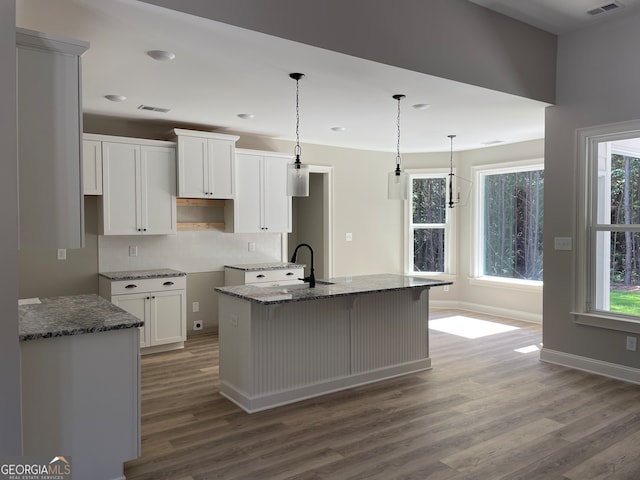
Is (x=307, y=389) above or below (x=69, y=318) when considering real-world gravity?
below

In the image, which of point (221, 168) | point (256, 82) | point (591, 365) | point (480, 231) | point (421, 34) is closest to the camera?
point (421, 34)

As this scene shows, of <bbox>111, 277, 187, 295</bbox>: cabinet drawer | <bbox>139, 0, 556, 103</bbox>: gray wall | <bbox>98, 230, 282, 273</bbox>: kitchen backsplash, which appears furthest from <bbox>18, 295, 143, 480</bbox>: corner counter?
<bbox>98, 230, 282, 273</bbox>: kitchen backsplash

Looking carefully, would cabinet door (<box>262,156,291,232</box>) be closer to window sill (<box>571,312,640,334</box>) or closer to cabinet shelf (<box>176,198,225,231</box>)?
cabinet shelf (<box>176,198,225,231</box>)

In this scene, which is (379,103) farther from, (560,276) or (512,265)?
(512,265)

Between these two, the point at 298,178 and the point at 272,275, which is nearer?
the point at 298,178

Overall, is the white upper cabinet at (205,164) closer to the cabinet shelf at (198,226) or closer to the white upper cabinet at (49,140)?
the cabinet shelf at (198,226)

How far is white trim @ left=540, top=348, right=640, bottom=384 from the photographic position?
4.14 meters

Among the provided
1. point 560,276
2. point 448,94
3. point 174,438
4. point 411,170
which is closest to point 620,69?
point 448,94

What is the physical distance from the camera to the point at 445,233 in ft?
25.6

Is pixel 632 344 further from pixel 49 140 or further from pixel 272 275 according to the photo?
pixel 49 140

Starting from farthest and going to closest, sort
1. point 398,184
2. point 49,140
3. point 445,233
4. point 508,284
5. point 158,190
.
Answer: point 445,233
point 508,284
point 158,190
point 398,184
point 49,140

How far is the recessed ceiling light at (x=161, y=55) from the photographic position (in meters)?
3.27

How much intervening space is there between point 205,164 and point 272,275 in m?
1.54

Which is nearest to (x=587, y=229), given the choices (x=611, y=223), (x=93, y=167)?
(x=611, y=223)
